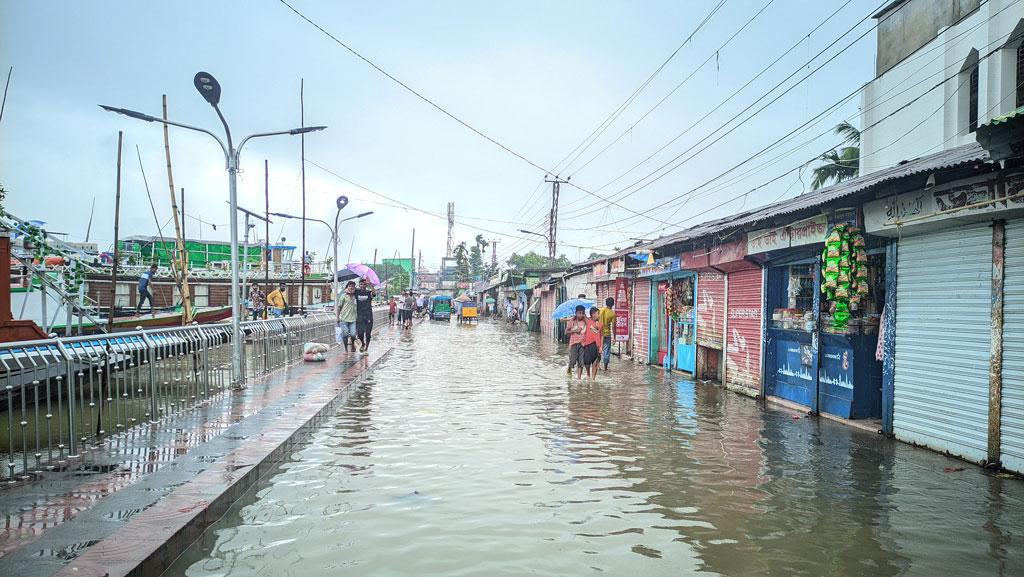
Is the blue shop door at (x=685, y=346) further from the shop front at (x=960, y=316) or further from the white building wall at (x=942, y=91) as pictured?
the shop front at (x=960, y=316)

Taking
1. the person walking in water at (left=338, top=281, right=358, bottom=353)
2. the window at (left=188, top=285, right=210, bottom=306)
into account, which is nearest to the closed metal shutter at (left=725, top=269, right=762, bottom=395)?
the person walking in water at (left=338, top=281, right=358, bottom=353)

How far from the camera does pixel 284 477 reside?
627 cm

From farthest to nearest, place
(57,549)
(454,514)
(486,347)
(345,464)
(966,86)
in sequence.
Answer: (486,347)
(966,86)
(345,464)
(454,514)
(57,549)

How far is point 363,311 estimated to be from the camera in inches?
720

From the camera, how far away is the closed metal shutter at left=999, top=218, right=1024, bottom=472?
6.61 meters

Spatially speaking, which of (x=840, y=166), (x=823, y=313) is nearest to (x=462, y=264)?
(x=840, y=166)

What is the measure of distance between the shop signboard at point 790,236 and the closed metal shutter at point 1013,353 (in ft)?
10.2

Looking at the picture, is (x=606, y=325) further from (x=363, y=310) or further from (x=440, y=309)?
(x=440, y=309)

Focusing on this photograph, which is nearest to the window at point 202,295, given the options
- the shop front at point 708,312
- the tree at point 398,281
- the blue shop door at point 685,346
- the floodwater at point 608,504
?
the tree at point 398,281

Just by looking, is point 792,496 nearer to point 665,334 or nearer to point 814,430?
point 814,430

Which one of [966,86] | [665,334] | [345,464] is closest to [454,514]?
[345,464]

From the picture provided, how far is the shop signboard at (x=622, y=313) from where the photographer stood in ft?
70.9

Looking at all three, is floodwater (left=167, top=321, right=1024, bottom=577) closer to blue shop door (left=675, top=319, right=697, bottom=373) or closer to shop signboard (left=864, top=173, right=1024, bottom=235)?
shop signboard (left=864, top=173, right=1024, bottom=235)

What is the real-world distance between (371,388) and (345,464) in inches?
229
